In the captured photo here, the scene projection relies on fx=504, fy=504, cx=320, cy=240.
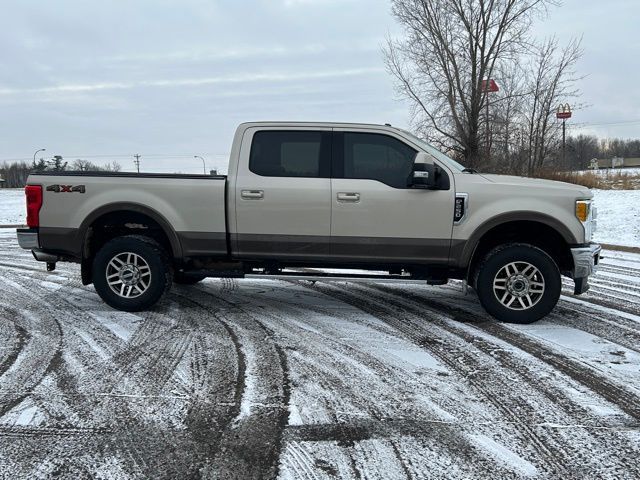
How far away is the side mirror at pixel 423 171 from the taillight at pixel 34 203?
13.5 feet

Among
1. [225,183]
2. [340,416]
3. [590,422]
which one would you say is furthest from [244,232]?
[590,422]

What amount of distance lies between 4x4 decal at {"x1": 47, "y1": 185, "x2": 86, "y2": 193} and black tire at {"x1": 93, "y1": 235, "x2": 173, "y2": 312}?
0.66 meters

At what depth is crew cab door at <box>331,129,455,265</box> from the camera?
533 centimetres

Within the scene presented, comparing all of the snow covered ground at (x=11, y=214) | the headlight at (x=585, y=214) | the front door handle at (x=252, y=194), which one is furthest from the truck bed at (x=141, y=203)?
the snow covered ground at (x=11, y=214)

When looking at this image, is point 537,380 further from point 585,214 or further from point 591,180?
point 591,180

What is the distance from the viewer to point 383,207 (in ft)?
17.6

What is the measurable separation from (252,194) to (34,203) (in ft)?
8.10

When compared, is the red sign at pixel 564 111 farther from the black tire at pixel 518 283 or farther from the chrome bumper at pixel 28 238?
the chrome bumper at pixel 28 238

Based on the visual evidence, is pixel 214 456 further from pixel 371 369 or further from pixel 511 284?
pixel 511 284

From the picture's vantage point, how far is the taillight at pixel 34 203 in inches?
220

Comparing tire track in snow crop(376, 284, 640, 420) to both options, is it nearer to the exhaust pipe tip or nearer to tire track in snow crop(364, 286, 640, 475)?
tire track in snow crop(364, 286, 640, 475)

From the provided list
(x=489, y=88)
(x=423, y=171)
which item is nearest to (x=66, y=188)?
(x=423, y=171)

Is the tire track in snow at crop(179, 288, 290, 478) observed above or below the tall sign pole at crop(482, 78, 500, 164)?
below

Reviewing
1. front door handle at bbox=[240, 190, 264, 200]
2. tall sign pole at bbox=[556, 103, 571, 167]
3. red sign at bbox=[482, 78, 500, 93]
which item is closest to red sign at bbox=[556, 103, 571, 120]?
tall sign pole at bbox=[556, 103, 571, 167]
